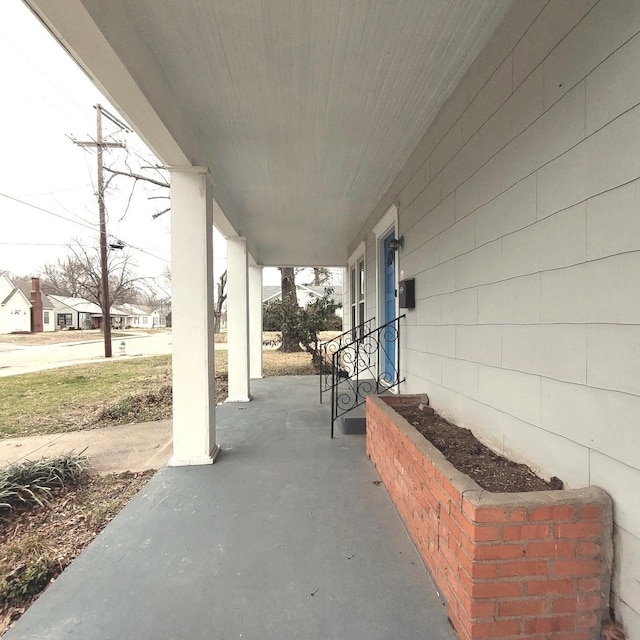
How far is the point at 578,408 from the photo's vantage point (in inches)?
52.9

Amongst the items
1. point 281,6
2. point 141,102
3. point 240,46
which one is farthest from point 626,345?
point 141,102

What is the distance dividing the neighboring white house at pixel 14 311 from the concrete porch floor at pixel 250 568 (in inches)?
1656

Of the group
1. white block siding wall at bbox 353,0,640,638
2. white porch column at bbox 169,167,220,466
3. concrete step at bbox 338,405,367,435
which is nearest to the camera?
white block siding wall at bbox 353,0,640,638

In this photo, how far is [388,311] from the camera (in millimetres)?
4766

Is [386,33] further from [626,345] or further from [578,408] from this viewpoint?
[578,408]

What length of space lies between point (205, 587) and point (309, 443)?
194 cm

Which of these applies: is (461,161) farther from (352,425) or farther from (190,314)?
(352,425)

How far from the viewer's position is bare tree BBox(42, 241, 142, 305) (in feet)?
74.1

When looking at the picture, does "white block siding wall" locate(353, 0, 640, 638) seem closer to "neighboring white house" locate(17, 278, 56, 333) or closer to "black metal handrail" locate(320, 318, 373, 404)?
"black metal handrail" locate(320, 318, 373, 404)

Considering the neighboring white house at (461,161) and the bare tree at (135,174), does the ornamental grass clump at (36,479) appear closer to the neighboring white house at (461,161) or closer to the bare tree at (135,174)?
the neighboring white house at (461,161)

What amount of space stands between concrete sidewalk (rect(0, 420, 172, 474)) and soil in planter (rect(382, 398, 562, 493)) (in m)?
2.59

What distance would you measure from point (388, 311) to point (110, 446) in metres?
3.80

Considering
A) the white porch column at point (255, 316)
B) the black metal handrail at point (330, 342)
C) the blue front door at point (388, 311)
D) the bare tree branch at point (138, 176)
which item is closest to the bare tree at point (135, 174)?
the bare tree branch at point (138, 176)

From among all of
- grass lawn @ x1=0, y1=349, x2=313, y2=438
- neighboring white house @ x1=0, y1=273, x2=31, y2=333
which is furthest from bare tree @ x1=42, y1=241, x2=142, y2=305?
grass lawn @ x1=0, y1=349, x2=313, y2=438
